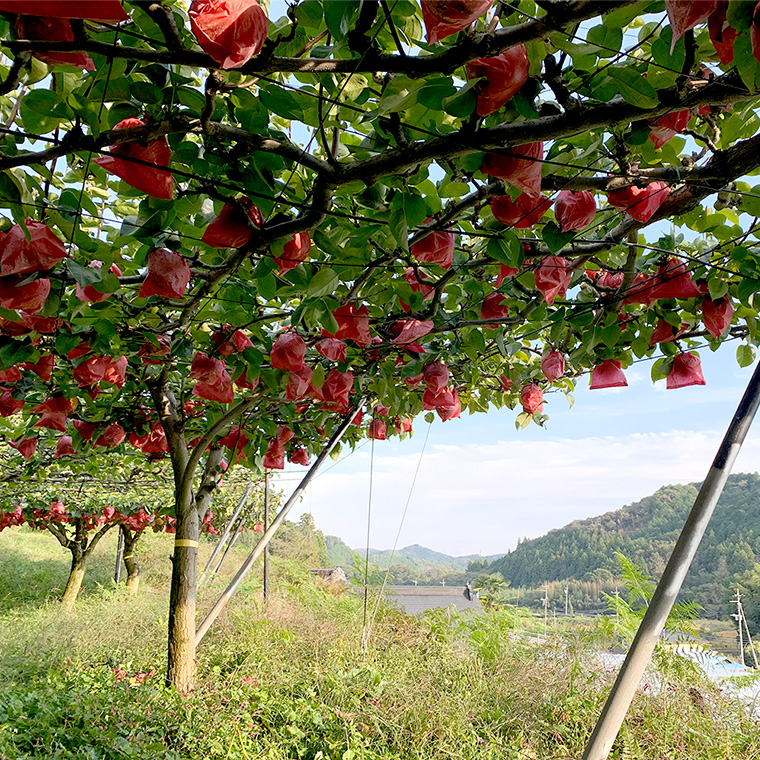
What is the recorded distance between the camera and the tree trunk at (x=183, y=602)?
8.37ft

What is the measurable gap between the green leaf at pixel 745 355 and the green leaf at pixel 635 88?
1358 millimetres

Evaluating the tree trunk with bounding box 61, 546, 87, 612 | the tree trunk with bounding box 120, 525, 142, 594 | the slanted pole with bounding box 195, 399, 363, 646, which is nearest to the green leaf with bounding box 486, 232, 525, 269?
the slanted pole with bounding box 195, 399, 363, 646

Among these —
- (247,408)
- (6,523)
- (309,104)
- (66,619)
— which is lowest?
(66,619)

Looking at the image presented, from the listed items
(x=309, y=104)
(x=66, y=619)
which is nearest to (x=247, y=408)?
(x=309, y=104)

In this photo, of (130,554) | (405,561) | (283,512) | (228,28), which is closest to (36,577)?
(130,554)

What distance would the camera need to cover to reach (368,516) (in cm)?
500

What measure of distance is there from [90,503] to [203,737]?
557 cm

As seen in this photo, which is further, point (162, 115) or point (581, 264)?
point (581, 264)

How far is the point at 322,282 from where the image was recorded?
40.1 inches

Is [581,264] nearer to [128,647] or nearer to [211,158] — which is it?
[211,158]

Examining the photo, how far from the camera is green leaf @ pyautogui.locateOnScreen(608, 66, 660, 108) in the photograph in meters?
0.58

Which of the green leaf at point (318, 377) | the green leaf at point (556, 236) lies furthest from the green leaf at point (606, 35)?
the green leaf at point (318, 377)

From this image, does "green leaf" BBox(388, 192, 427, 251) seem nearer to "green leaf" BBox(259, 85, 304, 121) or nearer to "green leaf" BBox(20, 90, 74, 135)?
"green leaf" BBox(259, 85, 304, 121)

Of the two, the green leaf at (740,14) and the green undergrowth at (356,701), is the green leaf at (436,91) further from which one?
the green undergrowth at (356,701)
